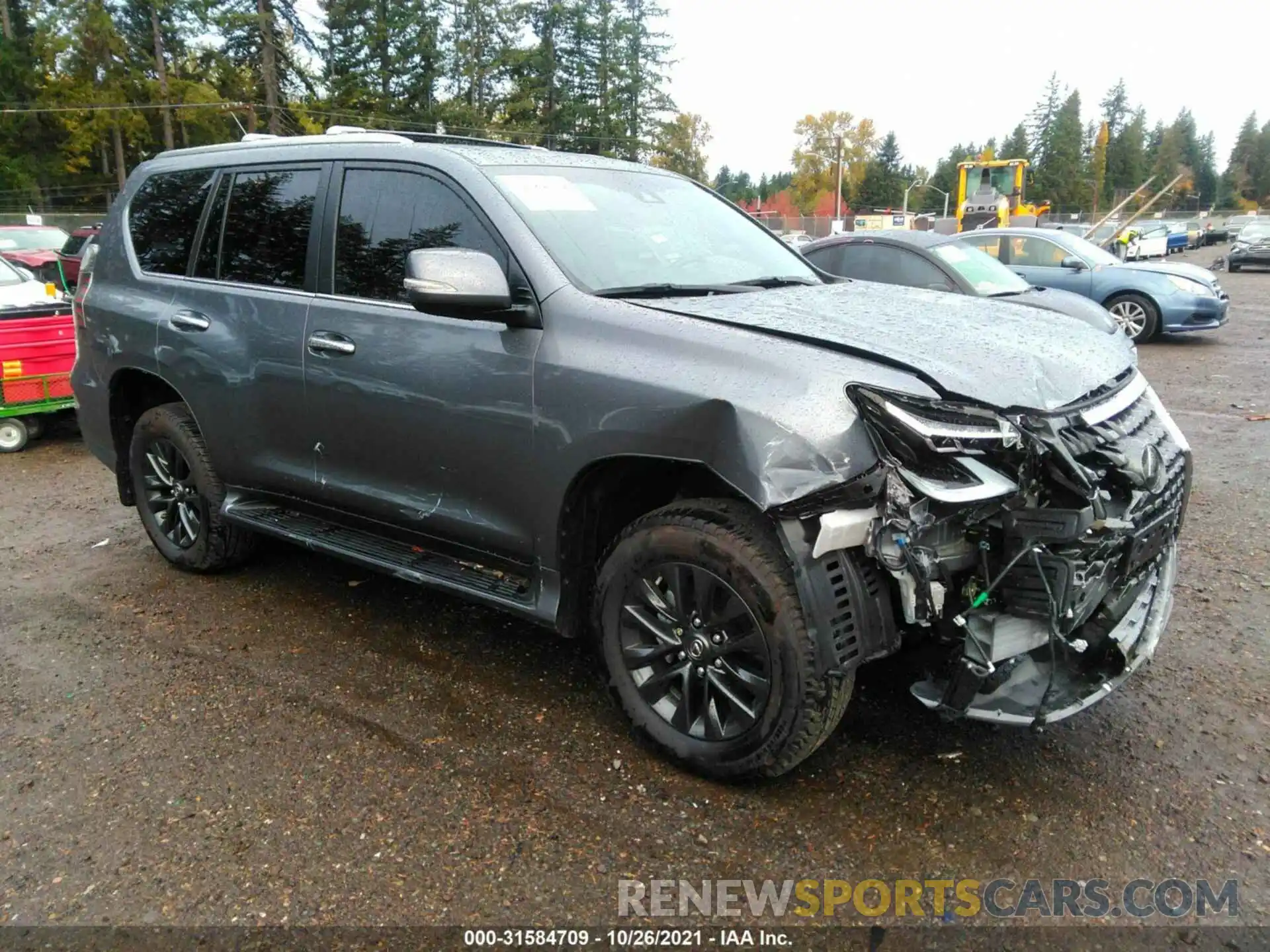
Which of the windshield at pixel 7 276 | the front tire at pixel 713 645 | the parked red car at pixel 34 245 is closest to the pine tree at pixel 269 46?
the parked red car at pixel 34 245

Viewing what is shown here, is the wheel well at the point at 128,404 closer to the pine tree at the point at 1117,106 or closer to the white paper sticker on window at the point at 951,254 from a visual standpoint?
the white paper sticker on window at the point at 951,254

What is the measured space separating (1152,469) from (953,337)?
2.31 feet

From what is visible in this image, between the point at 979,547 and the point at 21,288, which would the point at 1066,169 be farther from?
the point at 979,547

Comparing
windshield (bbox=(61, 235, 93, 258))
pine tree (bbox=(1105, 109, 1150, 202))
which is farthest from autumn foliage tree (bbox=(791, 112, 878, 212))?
windshield (bbox=(61, 235, 93, 258))

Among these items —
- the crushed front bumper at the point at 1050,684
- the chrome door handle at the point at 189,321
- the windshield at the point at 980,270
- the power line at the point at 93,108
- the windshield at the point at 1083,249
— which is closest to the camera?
the crushed front bumper at the point at 1050,684

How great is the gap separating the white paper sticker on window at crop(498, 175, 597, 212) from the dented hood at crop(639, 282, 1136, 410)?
24.5 inches

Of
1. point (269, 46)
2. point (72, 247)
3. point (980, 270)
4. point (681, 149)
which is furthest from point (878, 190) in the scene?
point (980, 270)

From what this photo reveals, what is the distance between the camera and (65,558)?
5.23m

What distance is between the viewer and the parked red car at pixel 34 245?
16594 millimetres

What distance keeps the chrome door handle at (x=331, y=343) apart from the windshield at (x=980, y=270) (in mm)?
6432

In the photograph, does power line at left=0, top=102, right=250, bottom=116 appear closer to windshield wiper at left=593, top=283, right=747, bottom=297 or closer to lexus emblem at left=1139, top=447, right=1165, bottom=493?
windshield wiper at left=593, top=283, right=747, bottom=297

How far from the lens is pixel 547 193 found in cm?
348

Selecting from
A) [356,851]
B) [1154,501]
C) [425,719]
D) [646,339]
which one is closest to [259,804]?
[356,851]

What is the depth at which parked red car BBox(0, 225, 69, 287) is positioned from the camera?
16.6m
